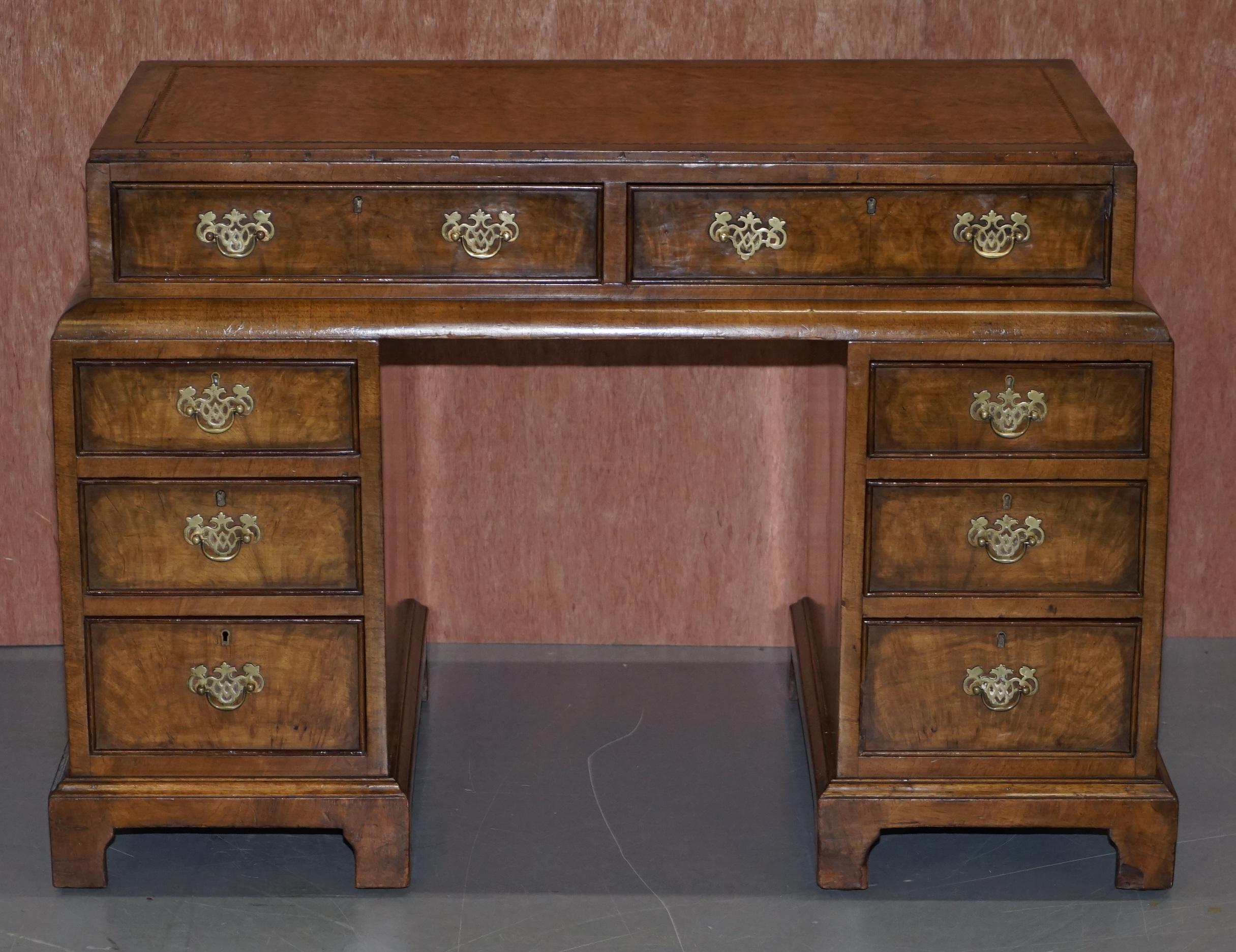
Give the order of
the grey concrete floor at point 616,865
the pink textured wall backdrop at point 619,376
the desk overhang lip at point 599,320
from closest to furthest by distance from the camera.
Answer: the desk overhang lip at point 599,320
the grey concrete floor at point 616,865
the pink textured wall backdrop at point 619,376

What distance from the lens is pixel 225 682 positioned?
2.66 meters

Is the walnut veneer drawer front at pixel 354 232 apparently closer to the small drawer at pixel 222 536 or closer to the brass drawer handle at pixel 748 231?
Answer: the brass drawer handle at pixel 748 231

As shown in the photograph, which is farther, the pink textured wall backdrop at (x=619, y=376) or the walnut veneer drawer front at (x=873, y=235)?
the pink textured wall backdrop at (x=619, y=376)

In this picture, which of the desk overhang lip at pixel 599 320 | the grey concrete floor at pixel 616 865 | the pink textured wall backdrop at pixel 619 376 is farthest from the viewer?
the pink textured wall backdrop at pixel 619 376

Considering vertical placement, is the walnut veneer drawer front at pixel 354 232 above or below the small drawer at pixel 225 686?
above

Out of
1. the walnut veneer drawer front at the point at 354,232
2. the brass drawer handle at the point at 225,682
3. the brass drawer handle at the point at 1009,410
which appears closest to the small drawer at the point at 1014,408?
the brass drawer handle at the point at 1009,410

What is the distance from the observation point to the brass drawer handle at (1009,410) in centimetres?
254

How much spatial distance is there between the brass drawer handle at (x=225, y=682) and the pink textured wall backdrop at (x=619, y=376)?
0.65m

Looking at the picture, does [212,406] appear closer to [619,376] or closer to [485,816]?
[485,816]

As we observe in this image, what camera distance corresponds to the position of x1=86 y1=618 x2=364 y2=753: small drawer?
2.64 metres

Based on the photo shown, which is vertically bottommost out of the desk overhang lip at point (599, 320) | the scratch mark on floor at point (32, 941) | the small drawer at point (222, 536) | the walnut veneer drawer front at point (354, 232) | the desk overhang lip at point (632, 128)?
the scratch mark on floor at point (32, 941)

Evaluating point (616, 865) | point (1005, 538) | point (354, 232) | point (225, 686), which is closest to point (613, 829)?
point (616, 865)

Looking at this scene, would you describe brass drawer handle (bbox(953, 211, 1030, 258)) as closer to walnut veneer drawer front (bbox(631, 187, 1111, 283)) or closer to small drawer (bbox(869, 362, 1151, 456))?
walnut veneer drawer front (bbox(631, 187, 1111, 283))

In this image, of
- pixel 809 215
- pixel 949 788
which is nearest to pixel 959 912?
pixel 949 788
